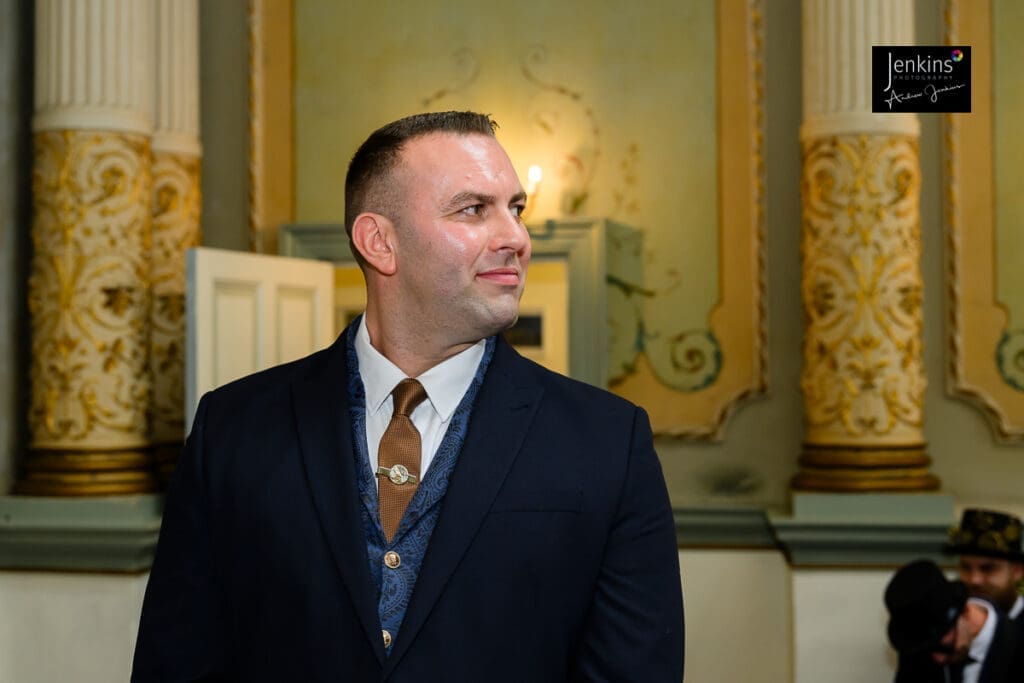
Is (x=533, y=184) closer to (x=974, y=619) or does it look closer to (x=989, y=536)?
(x=989, y=536)

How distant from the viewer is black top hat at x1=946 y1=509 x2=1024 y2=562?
4.12m

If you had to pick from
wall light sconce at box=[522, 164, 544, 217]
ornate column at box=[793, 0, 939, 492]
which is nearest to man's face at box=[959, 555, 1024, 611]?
ornate column at box=[793, 0, 939, 492]

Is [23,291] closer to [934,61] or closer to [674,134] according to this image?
[674,134]

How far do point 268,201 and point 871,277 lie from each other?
8.75ft

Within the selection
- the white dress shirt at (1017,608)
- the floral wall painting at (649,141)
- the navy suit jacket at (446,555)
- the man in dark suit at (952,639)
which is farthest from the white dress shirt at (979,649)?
the navy suit jacket at (446,555)

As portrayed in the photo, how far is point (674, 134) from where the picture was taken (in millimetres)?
5543

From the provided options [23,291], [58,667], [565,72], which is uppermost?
[565,72]

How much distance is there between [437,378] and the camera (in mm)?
1820

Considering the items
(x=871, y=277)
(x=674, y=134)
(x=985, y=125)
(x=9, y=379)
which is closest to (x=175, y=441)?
(x=9, y=379)

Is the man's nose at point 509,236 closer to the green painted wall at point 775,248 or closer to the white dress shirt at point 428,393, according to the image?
the white dress shirt at point 428,393

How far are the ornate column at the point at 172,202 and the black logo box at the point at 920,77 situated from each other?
→ 2.84 meters
